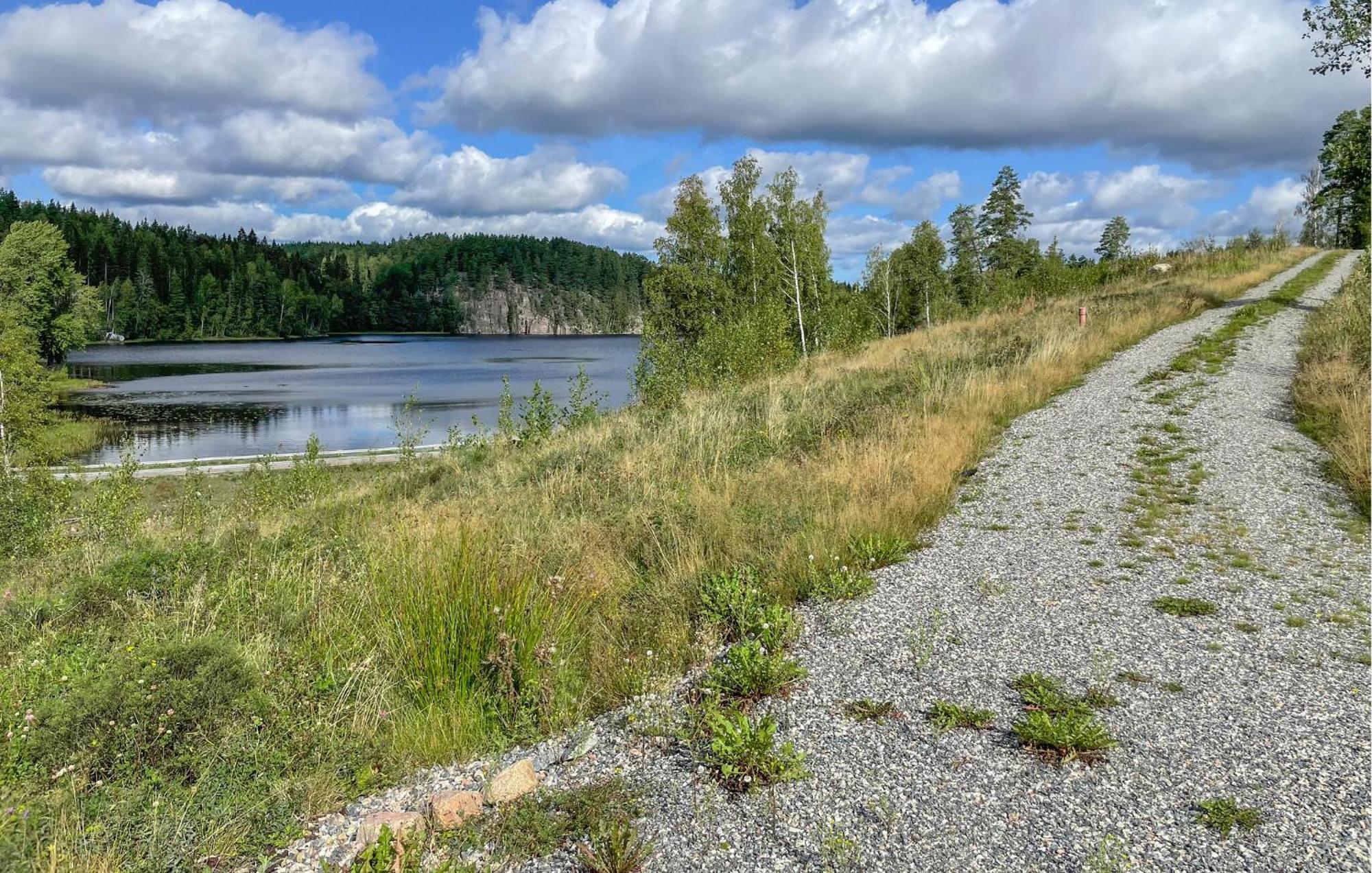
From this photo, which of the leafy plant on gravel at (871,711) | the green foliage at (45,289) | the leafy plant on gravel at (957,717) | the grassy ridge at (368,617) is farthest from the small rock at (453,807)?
the green foliage at (45,289)

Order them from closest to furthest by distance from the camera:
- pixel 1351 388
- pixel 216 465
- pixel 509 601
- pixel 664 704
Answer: pixel 664 704
pixel 509 601
pixel 1351 388
pixel 216 465

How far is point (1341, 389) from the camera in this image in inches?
456

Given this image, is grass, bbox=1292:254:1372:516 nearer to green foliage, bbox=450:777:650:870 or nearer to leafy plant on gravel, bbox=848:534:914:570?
leafy plant on gravel, bbox=848:534:914:570

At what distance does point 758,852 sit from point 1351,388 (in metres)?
12.7

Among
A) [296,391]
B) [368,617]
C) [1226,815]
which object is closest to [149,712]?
[368,617]

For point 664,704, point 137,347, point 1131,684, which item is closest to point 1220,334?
point 1131,684

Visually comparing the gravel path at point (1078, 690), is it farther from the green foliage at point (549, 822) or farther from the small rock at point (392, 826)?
the small rock at point (392, 826)

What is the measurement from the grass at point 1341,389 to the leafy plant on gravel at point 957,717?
6192mm

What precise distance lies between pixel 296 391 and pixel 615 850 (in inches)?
2491

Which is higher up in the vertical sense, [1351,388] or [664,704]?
[1351,388]

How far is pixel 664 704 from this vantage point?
4594 mm

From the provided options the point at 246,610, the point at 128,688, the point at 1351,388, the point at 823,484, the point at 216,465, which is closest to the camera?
the point at 128,688

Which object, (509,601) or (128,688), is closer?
(128,688)

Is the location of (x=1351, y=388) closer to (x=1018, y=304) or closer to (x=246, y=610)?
(x=246, y=610)
